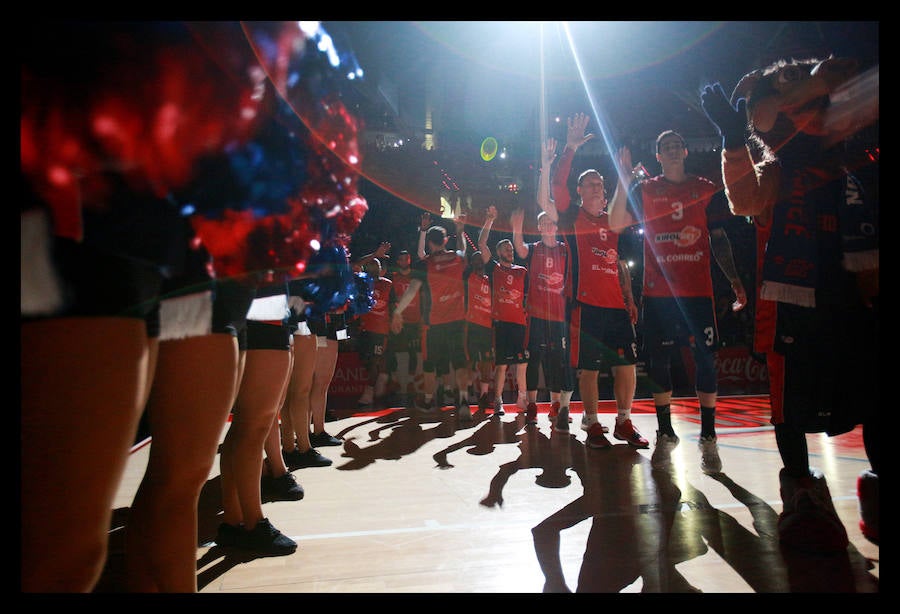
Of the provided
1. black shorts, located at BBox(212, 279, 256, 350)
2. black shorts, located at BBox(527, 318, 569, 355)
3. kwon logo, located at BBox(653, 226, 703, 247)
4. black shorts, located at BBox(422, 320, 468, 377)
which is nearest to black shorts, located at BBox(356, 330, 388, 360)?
black shorts, located at BBox(422, 320, 468, 377)

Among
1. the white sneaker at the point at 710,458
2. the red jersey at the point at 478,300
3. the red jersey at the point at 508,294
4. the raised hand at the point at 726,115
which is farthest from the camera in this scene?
the red jersey at the point at 478,300

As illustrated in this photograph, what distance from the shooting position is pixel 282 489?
2.54m

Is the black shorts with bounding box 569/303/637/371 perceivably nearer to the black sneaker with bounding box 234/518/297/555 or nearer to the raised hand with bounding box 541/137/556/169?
the raised hand with bounding box 541/137/556/169

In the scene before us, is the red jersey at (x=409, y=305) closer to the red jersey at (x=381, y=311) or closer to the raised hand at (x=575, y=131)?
the red jersey at (x=381, y=311)

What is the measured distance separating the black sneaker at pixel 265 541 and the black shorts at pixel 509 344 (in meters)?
3.62

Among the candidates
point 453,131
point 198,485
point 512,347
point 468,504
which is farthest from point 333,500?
point 453,131

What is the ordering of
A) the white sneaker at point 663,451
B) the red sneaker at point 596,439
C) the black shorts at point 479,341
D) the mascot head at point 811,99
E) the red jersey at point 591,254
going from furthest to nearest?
the black shorts at point 479,341
the red jersey at point 591,254
the red sneaker at point 596,439
the white sneaker at point 663,451
the mascot head at point 811,99

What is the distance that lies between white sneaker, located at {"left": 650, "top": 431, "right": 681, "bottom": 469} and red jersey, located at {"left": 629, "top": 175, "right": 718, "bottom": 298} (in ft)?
2.85

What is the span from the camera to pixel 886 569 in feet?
4.87

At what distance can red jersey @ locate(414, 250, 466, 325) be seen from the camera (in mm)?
5363

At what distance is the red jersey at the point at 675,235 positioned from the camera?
317 cm

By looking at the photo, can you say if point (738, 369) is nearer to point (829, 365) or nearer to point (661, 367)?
point (661, 367)

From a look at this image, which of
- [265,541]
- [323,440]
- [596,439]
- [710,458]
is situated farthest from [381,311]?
[265,541]

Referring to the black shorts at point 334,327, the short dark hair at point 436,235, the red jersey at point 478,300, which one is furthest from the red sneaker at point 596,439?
the short dark hair at point 436,235
